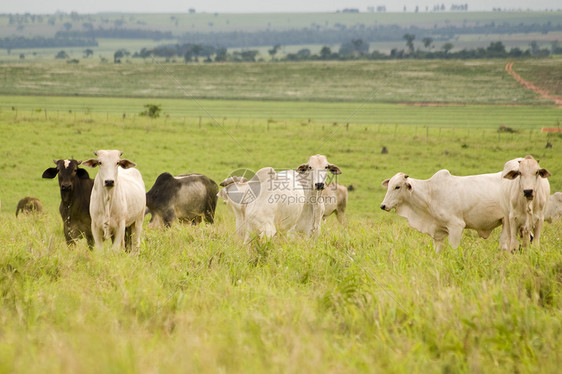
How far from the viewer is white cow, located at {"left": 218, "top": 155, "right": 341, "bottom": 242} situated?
9.12 meters

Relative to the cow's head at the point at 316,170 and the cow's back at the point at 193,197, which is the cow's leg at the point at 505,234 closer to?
the cow's head at the point at 316,170

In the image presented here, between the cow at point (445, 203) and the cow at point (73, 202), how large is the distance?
15.6 feet

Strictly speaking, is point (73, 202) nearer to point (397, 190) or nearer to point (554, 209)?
point (397, 190)

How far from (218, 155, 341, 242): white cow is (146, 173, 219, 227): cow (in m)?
3.74

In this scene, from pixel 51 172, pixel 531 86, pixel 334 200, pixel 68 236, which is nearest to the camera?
pixel 68 236

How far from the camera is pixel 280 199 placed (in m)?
9.20

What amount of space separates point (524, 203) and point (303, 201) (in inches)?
133

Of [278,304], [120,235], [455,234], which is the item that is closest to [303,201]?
[455,234]

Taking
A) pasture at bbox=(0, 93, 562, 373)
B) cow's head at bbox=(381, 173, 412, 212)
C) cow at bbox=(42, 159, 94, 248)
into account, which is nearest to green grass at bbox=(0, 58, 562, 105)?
cow's head at bbox=(381, 173, 412, 212)

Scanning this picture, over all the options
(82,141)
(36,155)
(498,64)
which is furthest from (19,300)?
(498,64)

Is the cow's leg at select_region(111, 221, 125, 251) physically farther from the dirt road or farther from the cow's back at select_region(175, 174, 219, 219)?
the dirt road

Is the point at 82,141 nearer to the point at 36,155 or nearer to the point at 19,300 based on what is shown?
the point at 36,155

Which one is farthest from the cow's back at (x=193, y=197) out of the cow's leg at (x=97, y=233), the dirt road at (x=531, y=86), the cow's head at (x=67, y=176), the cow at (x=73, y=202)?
the dirt road at (x=531, y=86)

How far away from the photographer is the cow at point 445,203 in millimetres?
10078
